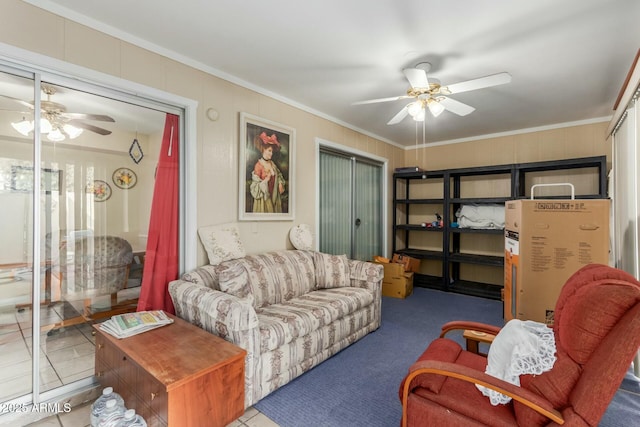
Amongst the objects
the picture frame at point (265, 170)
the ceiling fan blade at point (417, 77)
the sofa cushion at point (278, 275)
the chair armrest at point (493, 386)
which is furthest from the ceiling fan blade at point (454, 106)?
the chair armrest at point (493, 386)

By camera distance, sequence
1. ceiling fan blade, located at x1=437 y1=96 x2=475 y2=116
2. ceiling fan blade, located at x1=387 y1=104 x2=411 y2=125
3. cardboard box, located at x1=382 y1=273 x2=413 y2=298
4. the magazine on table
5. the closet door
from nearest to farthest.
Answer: the magazine on table
ceiling fan blade, located at x1=437 y1=96 x2=475 y2=116
ceiling fan blade, located at x1=387 y1=104 x2=411 y2=125
cardboard box, located at x1=382 y1=273 x2=413 y2=298
the closet door

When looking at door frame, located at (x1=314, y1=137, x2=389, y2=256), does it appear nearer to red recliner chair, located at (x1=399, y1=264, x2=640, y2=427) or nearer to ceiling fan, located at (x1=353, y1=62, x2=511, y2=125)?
ceiling fan, located at (x1=353, y1=62, x2=511, y2=125)

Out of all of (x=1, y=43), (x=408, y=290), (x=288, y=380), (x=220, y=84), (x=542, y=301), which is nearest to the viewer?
(x=1, y=43)

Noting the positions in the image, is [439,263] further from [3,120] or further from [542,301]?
[3,120]

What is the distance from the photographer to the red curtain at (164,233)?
2.44m

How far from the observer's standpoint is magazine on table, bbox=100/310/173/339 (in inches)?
75.7

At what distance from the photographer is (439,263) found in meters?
5.48

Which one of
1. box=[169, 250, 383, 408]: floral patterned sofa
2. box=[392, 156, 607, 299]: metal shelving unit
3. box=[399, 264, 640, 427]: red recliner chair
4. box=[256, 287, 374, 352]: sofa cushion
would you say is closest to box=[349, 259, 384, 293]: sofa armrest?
box=[169, 250, 383, 408]: floral patterned sofa

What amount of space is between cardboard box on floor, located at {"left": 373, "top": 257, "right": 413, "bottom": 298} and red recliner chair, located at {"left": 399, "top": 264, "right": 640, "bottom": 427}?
2.99 meters

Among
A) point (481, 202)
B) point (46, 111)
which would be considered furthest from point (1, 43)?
point (481, 202)

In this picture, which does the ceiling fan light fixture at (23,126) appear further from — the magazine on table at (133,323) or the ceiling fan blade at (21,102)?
the magazine on table at (133,323)

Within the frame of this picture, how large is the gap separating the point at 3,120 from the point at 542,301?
4.09m

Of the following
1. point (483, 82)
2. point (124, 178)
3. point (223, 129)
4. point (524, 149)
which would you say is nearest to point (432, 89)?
point (483, 82)

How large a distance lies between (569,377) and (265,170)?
2786 millimetres
